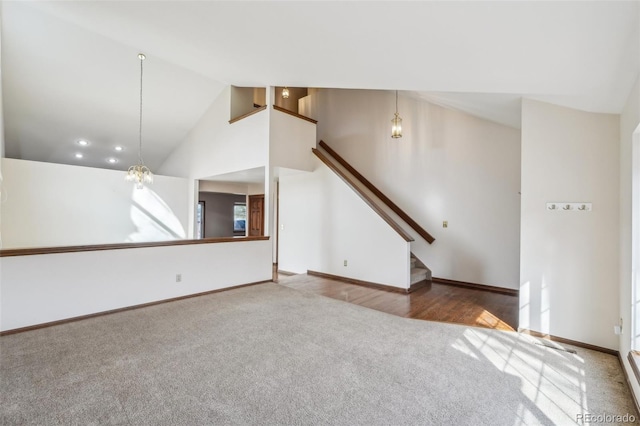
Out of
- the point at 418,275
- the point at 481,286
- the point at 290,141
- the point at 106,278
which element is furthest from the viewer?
the point at 290,141

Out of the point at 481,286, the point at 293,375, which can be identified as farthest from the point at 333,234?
the point at 293,375

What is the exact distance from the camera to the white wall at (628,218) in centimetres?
212

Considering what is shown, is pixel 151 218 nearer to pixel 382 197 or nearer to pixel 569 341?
pixel 382 197

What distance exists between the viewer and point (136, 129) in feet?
21.5

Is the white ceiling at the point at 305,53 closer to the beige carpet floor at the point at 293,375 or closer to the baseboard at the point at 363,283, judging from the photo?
the beige carpet floor at the point at 293,375

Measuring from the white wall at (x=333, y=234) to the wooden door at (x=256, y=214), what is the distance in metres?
1.92

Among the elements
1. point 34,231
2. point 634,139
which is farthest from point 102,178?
point 634,139

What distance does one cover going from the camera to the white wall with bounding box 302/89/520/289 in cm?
482

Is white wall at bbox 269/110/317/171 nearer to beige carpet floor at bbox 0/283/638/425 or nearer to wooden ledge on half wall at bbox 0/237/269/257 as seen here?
wooden ledge on half wall at bbox 0/237/269/257

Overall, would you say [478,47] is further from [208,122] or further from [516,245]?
[208,122]

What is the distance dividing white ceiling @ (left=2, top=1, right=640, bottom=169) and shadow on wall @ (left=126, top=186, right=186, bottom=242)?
70.5 inches

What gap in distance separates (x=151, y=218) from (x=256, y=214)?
286 centimetres

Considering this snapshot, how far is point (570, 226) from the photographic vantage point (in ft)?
9.38

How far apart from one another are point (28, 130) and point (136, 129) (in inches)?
75.7
